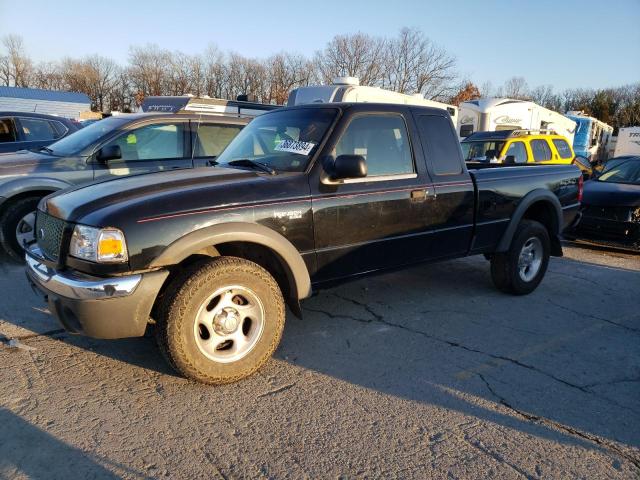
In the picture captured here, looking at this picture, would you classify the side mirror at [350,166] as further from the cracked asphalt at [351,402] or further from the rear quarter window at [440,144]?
the cracked asphalt at [351,402]

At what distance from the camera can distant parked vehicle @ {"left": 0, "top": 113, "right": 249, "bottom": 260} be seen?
563cm

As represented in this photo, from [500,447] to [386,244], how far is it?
1.77m

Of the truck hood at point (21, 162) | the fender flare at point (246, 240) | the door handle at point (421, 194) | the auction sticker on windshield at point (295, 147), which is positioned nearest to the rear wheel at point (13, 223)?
the truck hood at point (21, 162)

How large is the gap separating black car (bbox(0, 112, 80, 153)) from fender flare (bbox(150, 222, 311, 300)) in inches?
250

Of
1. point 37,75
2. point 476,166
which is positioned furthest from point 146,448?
point 37,75

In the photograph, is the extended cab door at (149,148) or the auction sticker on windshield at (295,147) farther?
the extended cab door at (149,148)

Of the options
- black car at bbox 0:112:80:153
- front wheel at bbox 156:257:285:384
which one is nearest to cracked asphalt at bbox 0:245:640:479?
front wheel at bbox 156:257:285:384

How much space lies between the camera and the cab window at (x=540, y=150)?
1090cm

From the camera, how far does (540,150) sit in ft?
36.1

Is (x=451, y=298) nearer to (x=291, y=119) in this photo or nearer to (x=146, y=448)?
(x=291, y=119)

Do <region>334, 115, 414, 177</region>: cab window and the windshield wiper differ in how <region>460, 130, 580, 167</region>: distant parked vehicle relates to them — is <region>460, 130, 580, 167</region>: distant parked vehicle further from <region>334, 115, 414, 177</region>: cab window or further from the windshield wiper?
the windshield wiper

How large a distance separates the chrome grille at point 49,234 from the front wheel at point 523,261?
410 centimetres

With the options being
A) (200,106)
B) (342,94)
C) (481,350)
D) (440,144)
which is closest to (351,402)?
(481,350)

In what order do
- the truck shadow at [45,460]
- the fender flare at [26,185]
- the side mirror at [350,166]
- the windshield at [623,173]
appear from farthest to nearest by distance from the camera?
1. the windshield at [623,173]
2. the fender flare at [26,185]
3. the side mirror at [350,166]
4. the truck shadow at [45,460]
